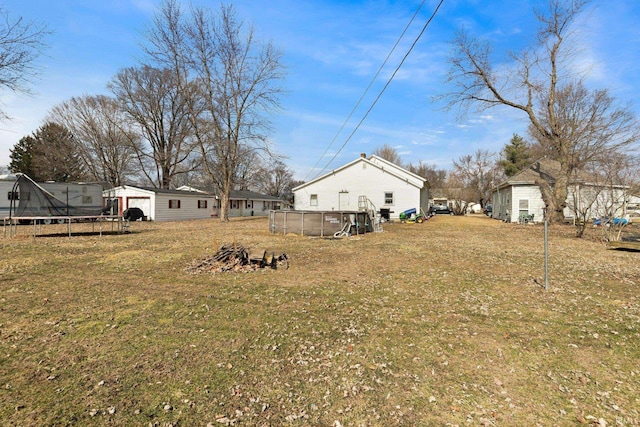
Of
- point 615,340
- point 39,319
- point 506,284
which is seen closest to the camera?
point 615,340

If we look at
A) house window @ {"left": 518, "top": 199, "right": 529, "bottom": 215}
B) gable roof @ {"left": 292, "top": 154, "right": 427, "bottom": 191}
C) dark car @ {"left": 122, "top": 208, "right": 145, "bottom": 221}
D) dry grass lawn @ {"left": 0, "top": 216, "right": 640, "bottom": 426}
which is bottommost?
dry grass lawn @ {"left": 0, "top": 216, "right": 640, "bottom": 426}

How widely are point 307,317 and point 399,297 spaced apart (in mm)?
2086

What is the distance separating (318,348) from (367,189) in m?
26.4

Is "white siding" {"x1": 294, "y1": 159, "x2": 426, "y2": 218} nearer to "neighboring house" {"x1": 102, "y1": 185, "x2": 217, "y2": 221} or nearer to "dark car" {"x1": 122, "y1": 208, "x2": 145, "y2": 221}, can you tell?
"neighboring house" {"x1": 102, "y1": 185, "x2": 217, "y2": 221}

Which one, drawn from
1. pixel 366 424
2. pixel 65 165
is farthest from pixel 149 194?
pixel 366 424

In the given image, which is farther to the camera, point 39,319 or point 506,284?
point 506,284

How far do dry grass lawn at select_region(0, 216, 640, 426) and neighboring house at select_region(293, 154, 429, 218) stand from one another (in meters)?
20.7

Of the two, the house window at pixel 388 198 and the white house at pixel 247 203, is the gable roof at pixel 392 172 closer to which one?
the house window at pixel 388 198

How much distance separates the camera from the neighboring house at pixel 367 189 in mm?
28841

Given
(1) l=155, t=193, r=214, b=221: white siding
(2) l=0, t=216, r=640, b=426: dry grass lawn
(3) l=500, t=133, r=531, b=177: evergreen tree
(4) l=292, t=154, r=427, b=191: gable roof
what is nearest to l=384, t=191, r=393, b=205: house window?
(4) l=292, t=154, r=427, b=191: gable roof

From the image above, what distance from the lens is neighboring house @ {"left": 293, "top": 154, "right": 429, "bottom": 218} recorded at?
94.6ft

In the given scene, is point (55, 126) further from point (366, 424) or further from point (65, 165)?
point (366, 424)

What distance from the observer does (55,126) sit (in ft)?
125

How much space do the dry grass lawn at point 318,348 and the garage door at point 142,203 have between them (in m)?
21.9
